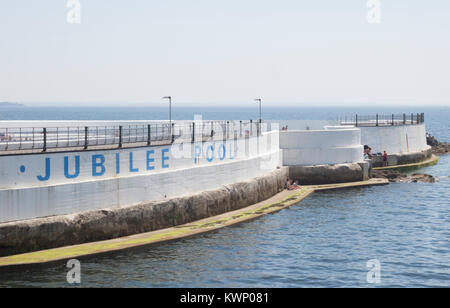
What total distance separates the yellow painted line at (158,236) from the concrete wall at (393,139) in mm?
20617

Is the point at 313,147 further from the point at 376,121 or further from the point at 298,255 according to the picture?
the point at 298,255

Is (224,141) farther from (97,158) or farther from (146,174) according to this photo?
(97,158)

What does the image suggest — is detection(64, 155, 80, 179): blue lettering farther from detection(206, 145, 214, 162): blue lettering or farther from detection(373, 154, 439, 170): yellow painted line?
detection(373, 154, 439, 170): yellow painted line

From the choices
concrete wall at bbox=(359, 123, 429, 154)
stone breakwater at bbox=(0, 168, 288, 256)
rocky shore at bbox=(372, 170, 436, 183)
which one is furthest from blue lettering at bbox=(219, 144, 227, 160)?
concrete wall at bbox=(359, 123, 429, 154)

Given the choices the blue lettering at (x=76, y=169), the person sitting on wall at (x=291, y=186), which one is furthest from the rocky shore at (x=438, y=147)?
the blue lettering at (x=76, y=169)

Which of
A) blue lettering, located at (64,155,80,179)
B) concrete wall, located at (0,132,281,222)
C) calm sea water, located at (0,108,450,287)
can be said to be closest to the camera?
calm sea water, located at (0,108,450,287)

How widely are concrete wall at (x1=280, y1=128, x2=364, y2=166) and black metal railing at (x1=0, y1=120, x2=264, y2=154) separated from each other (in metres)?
4.66

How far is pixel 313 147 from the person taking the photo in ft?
180

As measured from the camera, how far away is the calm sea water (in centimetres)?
2731

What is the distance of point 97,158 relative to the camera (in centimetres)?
3155

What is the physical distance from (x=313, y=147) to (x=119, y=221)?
87.0ft
